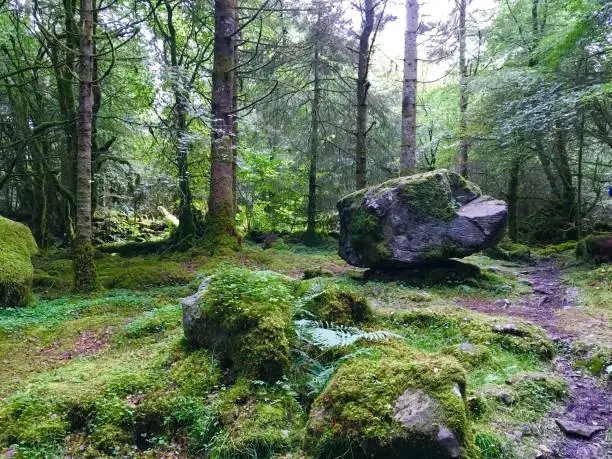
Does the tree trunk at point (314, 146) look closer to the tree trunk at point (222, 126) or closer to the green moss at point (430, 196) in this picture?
the tree trunk at point (222, 126)

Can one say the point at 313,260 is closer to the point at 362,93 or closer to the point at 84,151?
the point at 362,93

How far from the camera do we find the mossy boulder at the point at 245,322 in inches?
133

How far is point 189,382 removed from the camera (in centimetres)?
345

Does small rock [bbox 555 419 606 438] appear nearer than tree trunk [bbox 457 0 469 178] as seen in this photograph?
Yes

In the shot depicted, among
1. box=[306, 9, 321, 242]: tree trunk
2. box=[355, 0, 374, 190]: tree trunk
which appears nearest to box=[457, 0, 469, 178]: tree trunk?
box=[355, 0, 374, 190]: tree trunk

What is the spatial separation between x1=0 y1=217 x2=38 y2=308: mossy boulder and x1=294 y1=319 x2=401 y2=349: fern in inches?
212

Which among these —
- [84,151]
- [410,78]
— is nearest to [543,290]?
[410,78]

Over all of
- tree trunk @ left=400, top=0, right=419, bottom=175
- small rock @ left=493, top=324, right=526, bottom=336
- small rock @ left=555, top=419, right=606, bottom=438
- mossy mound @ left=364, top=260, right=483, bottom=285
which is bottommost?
small rock @ left=555, top=419, right=606, bottom=438

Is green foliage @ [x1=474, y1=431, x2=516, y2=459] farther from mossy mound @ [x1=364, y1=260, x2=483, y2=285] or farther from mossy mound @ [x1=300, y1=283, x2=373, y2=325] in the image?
mossy mound @ [x1=364, y1=260, x2=483, y2=285]

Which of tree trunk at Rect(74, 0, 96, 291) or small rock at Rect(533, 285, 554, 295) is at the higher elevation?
tree trunk at Rect(74, 0, 96, 291)

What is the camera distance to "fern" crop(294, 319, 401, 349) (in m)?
3.40

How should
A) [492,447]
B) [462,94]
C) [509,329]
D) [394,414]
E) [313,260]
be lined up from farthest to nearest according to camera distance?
[462,94]
[313,260]
[509,329]
[492,447]
[394,414]

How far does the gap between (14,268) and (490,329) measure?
23.3 feet

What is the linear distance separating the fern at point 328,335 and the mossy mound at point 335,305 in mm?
172
